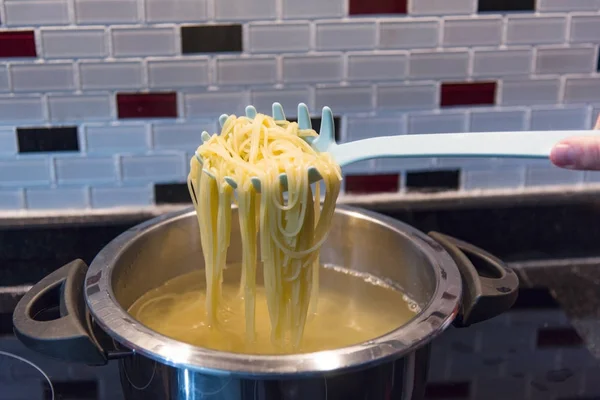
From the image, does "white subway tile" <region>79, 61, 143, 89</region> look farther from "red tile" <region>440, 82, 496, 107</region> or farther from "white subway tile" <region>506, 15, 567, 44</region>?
"white subway tile" <region>506, 15, 567, 44</region>

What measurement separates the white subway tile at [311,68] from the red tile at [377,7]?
0.08 metres

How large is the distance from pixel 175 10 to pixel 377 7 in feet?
1.11

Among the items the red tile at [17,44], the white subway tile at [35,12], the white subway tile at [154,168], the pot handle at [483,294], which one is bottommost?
the pot handle at [483,294]

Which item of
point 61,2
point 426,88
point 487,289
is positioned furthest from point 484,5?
point 61,2

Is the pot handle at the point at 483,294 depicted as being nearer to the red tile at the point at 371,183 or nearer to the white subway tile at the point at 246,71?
the red tile at the point at 371,183

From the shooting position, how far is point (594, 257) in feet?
4.40

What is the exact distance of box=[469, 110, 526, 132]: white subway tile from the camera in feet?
4.13

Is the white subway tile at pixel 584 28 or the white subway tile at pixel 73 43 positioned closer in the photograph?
the white subway tile at pixel 73 43

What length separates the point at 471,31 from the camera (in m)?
1.20

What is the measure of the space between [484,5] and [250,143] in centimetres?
57

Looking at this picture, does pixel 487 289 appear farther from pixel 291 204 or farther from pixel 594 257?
pixel 594 257

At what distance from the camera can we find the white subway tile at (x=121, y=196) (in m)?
1.22

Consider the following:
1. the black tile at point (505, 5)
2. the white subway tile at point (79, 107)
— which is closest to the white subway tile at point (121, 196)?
the white subway tile at point (79, 107)

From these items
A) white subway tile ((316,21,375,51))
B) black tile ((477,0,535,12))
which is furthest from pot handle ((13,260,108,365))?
black tile ((477,0,535,12))
